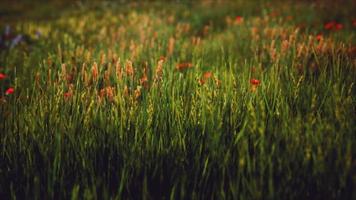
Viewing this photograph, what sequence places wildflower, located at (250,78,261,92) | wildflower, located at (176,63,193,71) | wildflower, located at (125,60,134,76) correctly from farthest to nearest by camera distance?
wildflower, located at (176,63,193,71) → wildflower, located at (125,60,134,76) → wildflower, located at (250,78,261,92)

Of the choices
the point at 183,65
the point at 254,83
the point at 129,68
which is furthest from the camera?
the point at 183,65

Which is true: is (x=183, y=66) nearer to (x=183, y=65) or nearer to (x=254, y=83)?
(x=183, y=65)

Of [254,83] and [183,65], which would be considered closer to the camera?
[254,83]

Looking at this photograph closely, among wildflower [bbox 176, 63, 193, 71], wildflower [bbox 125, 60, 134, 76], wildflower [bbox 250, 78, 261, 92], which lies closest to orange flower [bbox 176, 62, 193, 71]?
wildflower [bbox 176, 63, 193, 71]

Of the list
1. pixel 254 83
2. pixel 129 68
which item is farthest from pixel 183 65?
pixel 254 83

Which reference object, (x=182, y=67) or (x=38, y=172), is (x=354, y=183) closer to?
(x=38, y=172)

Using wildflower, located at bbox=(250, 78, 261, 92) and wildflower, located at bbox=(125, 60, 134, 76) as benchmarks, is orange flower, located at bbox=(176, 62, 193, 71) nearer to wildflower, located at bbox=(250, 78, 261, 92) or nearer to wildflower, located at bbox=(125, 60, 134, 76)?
wildflower, located at bbox=(125, 60, 134, 76)

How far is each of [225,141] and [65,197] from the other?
71 centimetres

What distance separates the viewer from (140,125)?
5.24 feet

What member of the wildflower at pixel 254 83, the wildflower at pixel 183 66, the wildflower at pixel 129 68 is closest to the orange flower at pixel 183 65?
the wildflower at pixel 183 66

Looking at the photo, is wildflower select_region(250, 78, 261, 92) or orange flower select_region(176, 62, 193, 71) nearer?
wildflower select_region(250, 78, 261, 92)

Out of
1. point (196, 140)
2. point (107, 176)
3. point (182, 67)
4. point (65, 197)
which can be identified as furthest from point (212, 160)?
point (182, 67)

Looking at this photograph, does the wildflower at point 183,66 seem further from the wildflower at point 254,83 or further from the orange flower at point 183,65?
the wildflower at point 254,83

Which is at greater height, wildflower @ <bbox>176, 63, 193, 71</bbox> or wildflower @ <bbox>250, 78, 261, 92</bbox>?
wildflower @ <bbox>176, 63, 193, 71</bbox>
